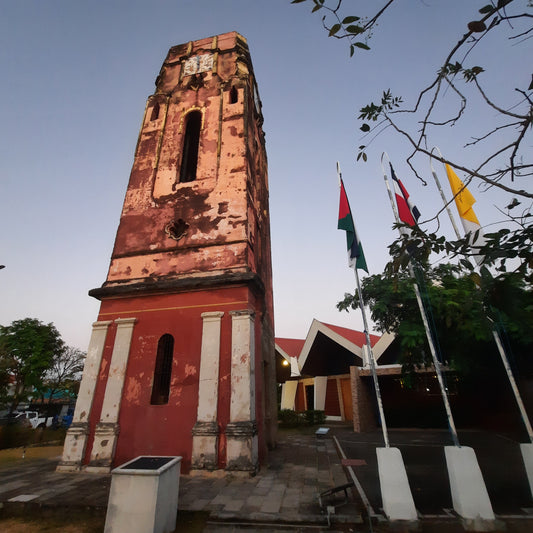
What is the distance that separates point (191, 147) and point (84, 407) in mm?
10155

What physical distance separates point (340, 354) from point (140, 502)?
2059cm

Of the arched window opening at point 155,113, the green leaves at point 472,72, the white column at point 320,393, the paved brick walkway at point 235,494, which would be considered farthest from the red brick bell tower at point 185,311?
the white column at point 320,393

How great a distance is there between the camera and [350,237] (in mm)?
7797

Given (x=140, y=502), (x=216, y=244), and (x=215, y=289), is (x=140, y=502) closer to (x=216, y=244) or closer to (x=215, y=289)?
(x=215, y=289)

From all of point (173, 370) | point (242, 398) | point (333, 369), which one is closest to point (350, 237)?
point (242, 398)

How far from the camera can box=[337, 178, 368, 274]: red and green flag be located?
7.55m

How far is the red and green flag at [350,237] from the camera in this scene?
7551 mm

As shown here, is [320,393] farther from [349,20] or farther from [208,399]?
[349,20]

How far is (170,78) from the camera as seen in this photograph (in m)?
14.4

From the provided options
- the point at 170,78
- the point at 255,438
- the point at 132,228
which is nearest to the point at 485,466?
the point at 255,438

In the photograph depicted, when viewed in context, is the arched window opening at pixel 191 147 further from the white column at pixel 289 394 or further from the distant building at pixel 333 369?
the white column at pixel 289 394

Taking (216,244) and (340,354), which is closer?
(216,244)

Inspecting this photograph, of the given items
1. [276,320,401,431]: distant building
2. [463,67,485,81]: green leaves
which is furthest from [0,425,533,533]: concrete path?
[276,320,401,431]: distant building

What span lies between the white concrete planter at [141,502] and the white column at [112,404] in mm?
4181
